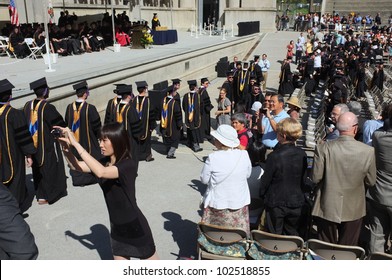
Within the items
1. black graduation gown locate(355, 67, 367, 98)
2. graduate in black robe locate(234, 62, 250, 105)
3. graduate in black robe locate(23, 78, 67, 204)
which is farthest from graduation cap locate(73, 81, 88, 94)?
black graduation gown locate(355, 67, 367, 98)

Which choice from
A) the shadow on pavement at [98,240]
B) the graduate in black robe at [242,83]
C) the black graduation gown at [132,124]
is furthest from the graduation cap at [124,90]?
the graduate in black robe at [242,83]

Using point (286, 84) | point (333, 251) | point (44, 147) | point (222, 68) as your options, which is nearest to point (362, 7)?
point (222, 68)

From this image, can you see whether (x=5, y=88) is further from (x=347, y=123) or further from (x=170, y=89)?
(x=347, y=123)

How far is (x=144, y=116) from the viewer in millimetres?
7629

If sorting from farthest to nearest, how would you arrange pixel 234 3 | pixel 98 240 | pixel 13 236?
1. pixel 234 3
2. pixel 98 240
3. pixel 13 236

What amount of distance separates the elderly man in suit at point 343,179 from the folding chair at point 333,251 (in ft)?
1.45

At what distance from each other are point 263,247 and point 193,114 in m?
5.39

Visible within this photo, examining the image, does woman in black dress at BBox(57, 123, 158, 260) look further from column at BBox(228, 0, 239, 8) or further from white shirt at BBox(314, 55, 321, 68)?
column at BBox(228, 0, 239, 8)

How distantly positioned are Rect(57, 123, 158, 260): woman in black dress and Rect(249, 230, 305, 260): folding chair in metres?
1.01

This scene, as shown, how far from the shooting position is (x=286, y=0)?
2271 inches

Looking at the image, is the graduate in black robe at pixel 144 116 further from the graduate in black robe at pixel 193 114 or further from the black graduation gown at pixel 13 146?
the black graduation gown at pixel 13 146

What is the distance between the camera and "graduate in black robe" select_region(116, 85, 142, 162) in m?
7.04

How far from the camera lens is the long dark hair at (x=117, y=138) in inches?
116

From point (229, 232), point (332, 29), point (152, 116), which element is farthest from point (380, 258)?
point (332, 29)
